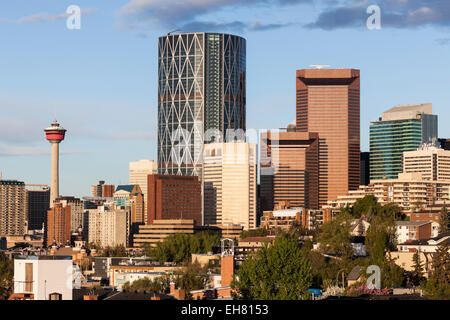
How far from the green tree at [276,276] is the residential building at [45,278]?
13211 millimetres

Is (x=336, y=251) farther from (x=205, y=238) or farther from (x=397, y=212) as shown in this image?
(x=205, y=238)

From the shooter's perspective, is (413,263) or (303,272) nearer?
(303,272)

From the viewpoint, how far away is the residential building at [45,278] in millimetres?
72938

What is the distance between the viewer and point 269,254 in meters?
76.8

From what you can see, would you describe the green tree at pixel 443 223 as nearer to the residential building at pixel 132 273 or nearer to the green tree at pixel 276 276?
the residential building at pixel 132 273

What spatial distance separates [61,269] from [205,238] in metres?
112

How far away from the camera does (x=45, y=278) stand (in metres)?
74.1

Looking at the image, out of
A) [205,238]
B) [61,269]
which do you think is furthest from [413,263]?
[205,238]

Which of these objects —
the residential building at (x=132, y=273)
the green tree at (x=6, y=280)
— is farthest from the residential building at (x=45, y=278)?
the residential building at (x=132, y=273)

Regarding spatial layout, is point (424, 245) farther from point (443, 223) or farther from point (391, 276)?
point (443, 223)

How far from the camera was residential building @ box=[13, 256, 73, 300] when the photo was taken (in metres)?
72.9

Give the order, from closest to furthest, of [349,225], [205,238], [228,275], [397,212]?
[228,275] → [349,225] → [397,212] → [205,238]
